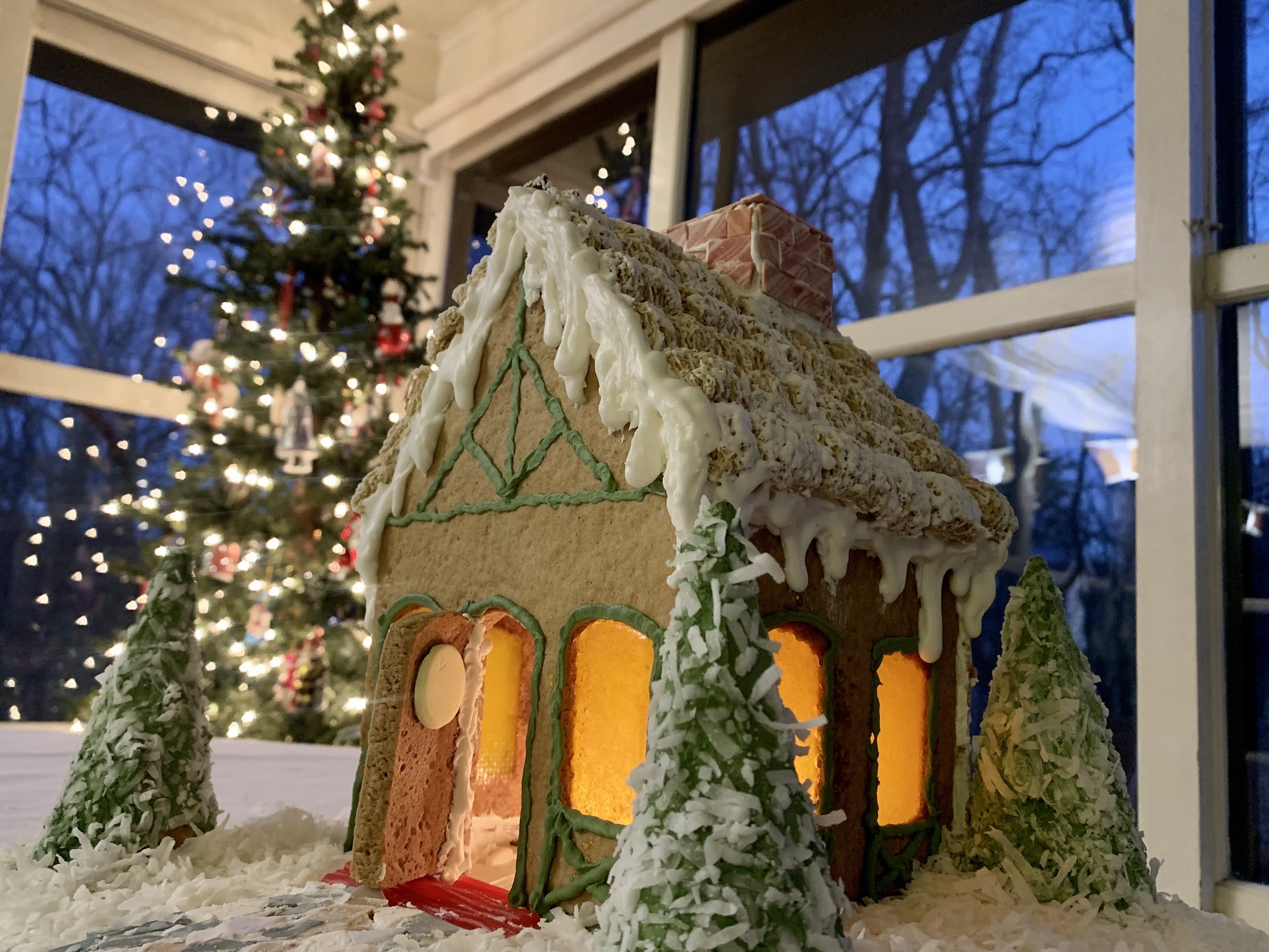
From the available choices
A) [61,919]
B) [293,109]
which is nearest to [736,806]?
[61,919]

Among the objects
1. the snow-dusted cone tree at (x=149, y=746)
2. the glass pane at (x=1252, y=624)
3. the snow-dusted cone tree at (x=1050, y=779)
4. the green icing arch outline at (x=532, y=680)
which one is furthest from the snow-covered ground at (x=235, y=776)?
the glass pane at (x=1252, y=624)

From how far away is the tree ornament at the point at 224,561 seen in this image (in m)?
4.53

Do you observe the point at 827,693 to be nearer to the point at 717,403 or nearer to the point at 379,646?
the point at 717,403

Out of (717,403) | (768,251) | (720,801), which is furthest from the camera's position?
(768,251)

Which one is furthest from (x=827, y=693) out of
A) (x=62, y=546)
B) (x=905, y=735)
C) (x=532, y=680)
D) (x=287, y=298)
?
(x=62, y=546)

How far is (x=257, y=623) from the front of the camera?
4.60m

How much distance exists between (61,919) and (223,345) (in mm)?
3628

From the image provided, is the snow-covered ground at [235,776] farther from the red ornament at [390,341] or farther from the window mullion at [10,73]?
the window mullion at [10,73]

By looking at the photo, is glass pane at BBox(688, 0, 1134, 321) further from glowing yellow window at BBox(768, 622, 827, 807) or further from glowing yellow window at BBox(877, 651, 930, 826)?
glowing yellow window at BBox(768, 622, 827, 807)

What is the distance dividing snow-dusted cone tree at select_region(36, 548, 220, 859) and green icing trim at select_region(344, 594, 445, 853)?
0.31 meters

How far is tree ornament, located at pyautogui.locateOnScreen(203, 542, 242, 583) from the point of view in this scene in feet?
14.9

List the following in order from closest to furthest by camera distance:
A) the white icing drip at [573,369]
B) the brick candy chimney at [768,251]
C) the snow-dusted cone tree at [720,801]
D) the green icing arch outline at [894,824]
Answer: the snow-dusted cone tree at [720,801] < the white icing drip at [573,369] < the green icing arch outline at [894,824] < the brick candy chimney at [768,251]

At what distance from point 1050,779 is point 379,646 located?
1.43 m

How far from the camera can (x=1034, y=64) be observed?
11.7 ft
